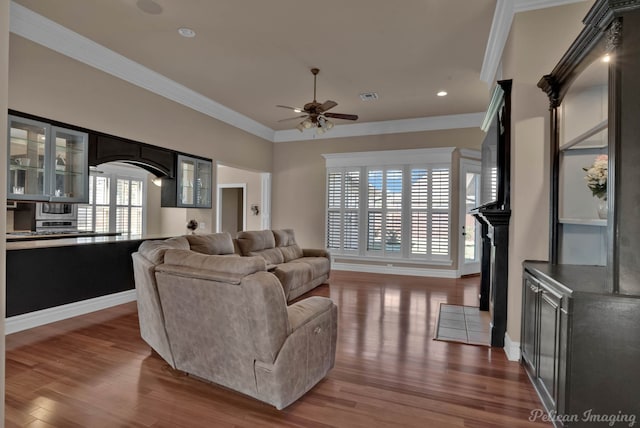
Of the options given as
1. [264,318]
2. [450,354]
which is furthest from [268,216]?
[264,318]

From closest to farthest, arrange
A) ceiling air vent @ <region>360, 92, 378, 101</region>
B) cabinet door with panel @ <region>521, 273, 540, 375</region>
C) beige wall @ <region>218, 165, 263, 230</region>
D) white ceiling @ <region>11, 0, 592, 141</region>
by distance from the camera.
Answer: cabinet door with panel @ <region>521, 273, 540, 375</region>
white ceiling @ <region>11, 0, 592, 141</region>
ceiling air vent @ <region>360, 92, 378, 101</region>
beige wall @ <region>218, 165, 263, 230</region>

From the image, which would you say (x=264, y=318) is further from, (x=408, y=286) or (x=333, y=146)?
(x=333, y=146)

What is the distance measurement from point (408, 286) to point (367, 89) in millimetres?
3436

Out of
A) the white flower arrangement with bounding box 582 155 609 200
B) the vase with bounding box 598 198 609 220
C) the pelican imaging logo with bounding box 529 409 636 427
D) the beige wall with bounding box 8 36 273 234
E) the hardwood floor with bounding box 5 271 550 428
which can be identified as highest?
the beige wall with bounding box 8 36 273 234

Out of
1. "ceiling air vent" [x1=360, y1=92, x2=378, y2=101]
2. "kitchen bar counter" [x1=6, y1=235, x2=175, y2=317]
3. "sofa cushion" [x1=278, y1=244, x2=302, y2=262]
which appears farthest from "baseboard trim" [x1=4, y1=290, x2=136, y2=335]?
"ceiling air vent" [x1=360, y1=92, x2=378, y2=101]

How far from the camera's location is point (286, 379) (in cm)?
214

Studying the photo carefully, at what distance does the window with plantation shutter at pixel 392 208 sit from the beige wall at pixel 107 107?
8.43 feet

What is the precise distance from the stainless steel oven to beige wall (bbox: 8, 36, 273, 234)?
206 cm

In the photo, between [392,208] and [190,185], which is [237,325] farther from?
[392,208]

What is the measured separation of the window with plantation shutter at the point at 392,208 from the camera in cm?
692

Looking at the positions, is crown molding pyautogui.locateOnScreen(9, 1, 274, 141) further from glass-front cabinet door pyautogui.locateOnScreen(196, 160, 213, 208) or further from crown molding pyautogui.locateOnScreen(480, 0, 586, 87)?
crown molding pyautogui.locateOnScreen(480, 0, 586, 87)

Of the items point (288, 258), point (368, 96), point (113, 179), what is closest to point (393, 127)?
point (368, 96)

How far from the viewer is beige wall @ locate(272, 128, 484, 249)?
758 centimetres

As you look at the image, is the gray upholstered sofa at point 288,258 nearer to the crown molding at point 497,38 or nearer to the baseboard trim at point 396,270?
the baseboard trim at point 396,270
